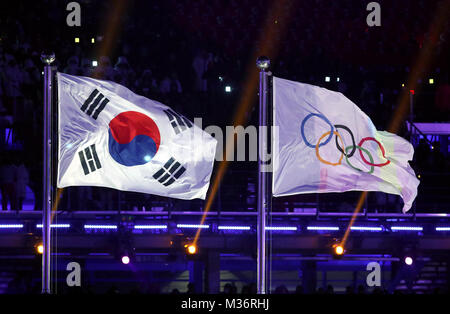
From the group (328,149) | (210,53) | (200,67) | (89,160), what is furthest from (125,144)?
(210,53)

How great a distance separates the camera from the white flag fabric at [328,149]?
14180 mm

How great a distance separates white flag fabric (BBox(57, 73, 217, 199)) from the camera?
554 inches

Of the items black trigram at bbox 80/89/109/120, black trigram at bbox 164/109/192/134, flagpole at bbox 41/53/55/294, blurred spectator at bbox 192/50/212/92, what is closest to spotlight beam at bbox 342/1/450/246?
blurred spectator at bbox 192/50/212/92

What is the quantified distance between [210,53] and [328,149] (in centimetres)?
905

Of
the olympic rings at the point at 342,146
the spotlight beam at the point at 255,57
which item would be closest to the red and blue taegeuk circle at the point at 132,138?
the olympic rings at the point at 342,146

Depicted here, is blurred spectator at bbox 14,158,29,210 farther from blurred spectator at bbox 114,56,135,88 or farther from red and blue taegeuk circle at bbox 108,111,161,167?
red and blue taegeuk circle at bbox 108,111,161,167

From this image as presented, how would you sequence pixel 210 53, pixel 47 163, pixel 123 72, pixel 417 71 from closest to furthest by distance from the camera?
pixel 47 163
pixel 123 72
pixel 210 53
pixel 417 71

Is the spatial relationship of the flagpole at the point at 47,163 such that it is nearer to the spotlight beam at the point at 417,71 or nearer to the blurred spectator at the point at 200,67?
the spotlight beam at the point at 417,71

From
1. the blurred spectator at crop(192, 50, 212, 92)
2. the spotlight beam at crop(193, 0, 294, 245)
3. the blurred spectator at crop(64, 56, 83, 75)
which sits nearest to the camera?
the spotlight beam at crop(193, 0, 294, 245)

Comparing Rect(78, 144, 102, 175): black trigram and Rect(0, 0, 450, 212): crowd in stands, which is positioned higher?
Rect(0, 0, 450, 212): crowd in stands

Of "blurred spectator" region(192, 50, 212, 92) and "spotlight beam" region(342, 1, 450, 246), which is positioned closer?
"spotlight beam" region(342, 1, 450, 246)

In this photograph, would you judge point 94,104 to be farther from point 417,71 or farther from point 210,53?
point 417,71

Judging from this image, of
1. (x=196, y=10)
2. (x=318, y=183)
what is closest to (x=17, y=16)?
(x=196, y=10)

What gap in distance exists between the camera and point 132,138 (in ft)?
47.0
